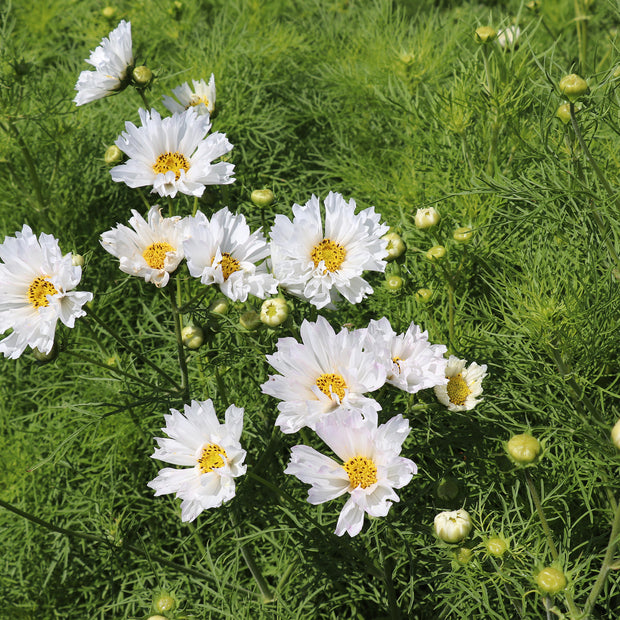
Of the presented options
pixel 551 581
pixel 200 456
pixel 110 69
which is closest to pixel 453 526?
pixel 551 581

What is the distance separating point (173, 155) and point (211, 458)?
0.46m

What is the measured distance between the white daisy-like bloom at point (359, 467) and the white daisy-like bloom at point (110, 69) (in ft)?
2.50

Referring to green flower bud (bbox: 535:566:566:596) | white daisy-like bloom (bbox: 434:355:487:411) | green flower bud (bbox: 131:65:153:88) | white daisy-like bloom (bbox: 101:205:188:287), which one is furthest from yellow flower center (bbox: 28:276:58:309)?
green flower bud (bbox: 535:566:566:596)

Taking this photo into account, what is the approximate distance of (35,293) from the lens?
0.93 m

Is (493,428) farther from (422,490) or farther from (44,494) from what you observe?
(44,494)

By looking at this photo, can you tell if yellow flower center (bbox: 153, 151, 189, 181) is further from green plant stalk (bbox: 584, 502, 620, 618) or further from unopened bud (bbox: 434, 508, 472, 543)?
green plant stalk (bbox: 584, 502, 620, 618)

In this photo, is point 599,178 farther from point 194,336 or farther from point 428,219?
point 194,336

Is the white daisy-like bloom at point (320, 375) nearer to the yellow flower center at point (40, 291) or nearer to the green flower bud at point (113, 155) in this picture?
the yellow flower center at point (40, 291)

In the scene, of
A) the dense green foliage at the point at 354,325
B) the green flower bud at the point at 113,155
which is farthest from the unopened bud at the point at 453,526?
the green flower bud at the point at 113,155

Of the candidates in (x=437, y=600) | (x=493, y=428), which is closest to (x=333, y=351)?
(x=493, y=428)

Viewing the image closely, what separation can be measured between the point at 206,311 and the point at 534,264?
1.85 feet

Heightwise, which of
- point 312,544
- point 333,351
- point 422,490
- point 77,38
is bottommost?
point 312,544

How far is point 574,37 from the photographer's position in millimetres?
2188

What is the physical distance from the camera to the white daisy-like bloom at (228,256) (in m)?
0.87
